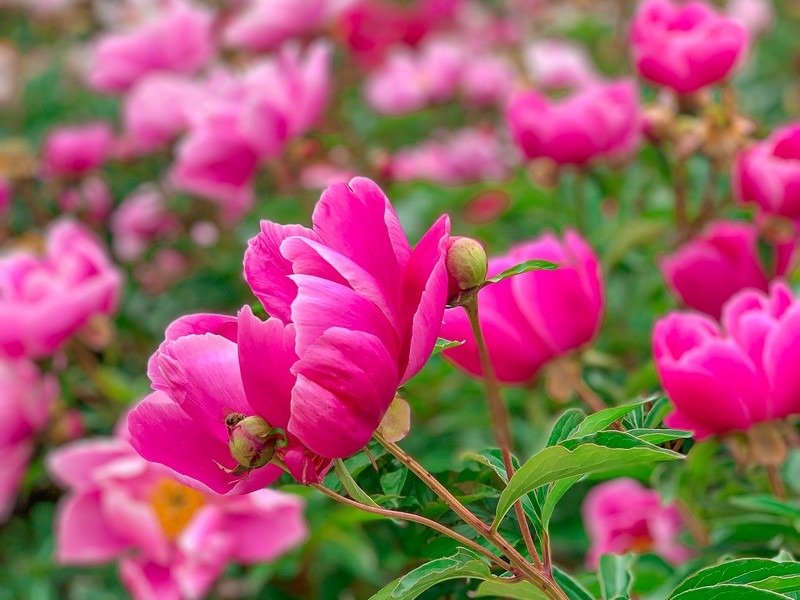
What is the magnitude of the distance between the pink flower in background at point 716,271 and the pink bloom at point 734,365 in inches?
4.8

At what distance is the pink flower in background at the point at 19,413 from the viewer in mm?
953

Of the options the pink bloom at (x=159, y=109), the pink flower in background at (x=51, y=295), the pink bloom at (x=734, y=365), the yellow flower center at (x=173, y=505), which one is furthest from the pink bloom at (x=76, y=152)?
the pink bloom at (x=734, y=365)

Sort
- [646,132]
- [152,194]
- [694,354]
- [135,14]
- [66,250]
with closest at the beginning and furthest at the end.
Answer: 1. [694,354]
2. [646,132]
3. [66,250]
4. [152,194]
5. [135,14]

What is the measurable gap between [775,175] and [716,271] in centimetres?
8

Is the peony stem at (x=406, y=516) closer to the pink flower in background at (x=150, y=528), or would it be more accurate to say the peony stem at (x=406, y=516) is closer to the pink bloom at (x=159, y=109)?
the pink flower in background at (x=150, y=528)

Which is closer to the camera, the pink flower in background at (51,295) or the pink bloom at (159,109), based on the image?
the pink flower in background at (51,295)

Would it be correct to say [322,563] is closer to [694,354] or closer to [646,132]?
[646,132]

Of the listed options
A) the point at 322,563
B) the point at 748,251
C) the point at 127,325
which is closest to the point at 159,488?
the point at 322,563

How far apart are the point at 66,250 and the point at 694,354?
674 millimetres

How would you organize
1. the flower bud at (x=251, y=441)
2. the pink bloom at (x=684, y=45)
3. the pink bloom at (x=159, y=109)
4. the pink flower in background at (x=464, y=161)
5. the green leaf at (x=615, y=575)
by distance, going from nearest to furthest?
the flower bud at (x=251, y=441)
the green leaf at (x=615, y=575)
the pink bloom at (x=684, y=45)
the pink bloom at (x=159, y=109)
the pink flower in background at (x=464, y=161)

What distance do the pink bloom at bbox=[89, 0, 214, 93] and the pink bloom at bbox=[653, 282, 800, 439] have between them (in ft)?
3.52

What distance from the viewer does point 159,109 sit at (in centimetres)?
132

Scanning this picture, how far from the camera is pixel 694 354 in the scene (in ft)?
1.76

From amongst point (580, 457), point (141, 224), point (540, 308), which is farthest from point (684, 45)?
point (141, 224)
